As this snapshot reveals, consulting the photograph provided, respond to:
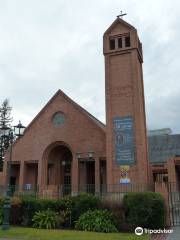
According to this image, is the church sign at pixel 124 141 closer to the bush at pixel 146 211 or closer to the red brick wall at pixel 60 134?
the red brick wall at pixel 60 134

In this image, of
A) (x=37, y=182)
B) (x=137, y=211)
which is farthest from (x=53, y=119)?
(x=137, y=211)

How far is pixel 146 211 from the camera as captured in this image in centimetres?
1595

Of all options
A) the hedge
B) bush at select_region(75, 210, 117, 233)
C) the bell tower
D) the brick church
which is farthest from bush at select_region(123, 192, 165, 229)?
the bell tower

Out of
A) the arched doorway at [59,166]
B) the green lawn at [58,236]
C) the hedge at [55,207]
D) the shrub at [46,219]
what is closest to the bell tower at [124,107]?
the arched doorway at [59,166]

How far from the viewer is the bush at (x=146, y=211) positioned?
16.0 meters

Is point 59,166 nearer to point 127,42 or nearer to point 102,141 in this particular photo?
point 102,141

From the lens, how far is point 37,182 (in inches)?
1492

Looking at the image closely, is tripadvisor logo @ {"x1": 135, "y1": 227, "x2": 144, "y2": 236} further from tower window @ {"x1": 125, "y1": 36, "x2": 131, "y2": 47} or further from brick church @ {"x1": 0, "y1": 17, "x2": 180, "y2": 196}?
tower window @ {"x1": 125, "y1": 36, "x2": 131, "y2": 47}

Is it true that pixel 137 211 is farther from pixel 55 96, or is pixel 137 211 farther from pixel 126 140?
pixel 55 96

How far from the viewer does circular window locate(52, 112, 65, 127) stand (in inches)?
1519

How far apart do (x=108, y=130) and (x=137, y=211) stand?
1662 cm

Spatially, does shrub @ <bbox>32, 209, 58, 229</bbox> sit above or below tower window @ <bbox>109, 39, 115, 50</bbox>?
below

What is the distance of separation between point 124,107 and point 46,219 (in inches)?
700

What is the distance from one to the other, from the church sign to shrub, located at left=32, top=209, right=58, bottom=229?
14.0 m
